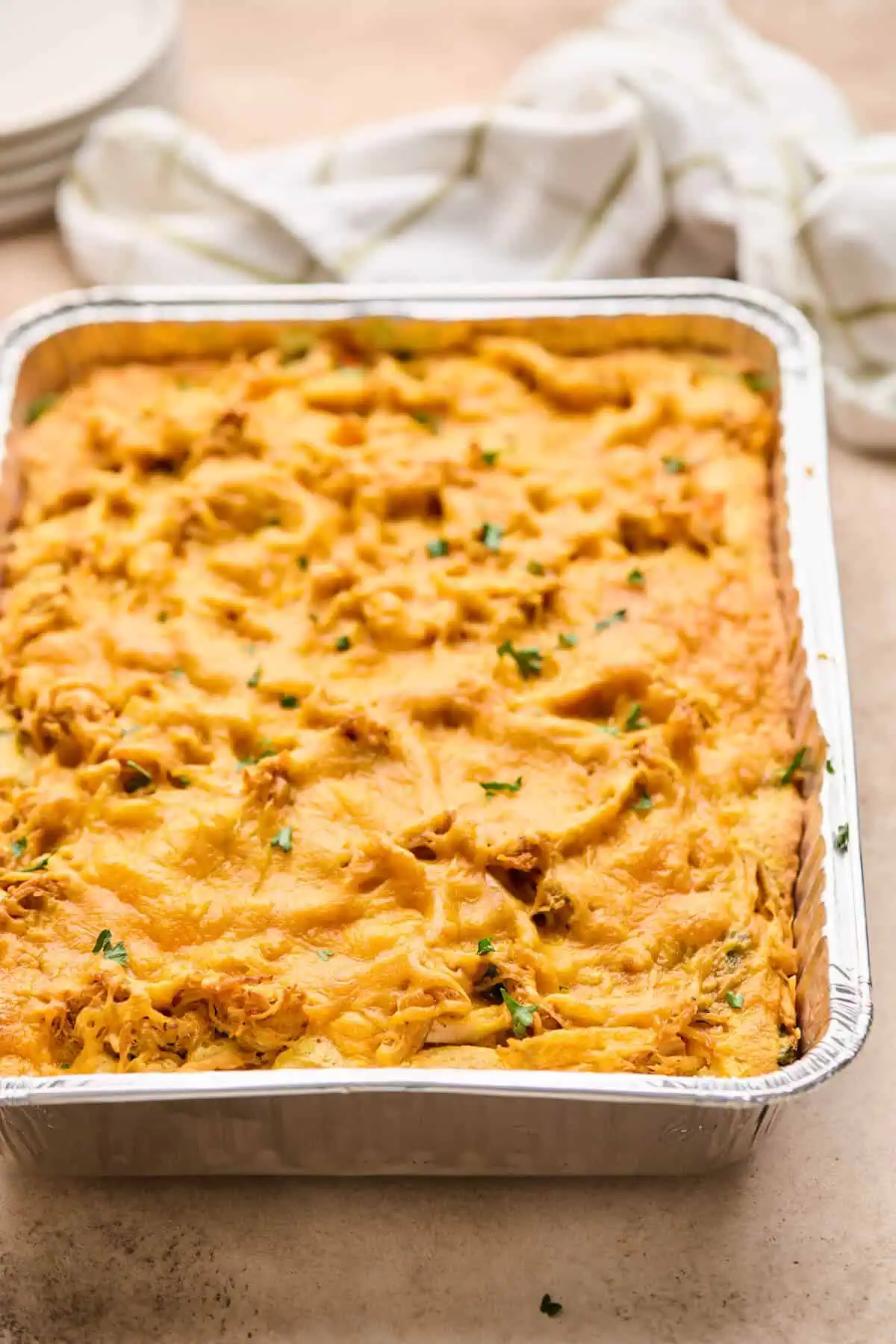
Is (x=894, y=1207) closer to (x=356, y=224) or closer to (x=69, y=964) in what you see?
(x=69, y=964)

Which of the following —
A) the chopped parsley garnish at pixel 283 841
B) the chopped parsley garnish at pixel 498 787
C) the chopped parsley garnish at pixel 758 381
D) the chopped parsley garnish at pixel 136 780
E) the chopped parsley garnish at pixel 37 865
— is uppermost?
the chopped parsley garnish at pixel 37 865

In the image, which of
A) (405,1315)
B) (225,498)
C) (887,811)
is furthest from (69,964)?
(887,811)

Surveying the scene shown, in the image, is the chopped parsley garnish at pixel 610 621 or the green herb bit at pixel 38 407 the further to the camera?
the green herb bit at pixel 38 407

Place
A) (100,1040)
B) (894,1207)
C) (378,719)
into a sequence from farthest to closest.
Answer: (378,719) → (894,1207) → (100,1040)

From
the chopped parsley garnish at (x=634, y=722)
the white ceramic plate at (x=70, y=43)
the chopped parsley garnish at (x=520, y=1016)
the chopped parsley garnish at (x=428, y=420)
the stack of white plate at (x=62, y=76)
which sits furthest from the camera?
the white ceramic plate at (x=70, y=43)

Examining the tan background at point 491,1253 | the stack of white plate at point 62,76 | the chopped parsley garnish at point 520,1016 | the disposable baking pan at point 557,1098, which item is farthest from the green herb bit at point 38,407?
the chopped parsley garnish at point 520,1016

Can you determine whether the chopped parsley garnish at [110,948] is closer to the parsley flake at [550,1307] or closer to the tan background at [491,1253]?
the tan background at [491,1253]

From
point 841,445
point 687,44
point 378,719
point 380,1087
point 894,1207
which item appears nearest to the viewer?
point 380,1087

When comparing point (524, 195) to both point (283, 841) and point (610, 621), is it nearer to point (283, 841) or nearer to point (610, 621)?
point (610, 621)
